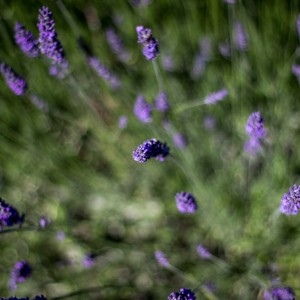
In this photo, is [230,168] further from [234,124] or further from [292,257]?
[292,257]

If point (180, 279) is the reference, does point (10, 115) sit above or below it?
above

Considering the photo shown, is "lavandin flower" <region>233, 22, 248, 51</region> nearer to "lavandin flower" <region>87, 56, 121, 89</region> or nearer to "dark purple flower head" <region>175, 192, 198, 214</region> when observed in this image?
"lavandin flower" <region>87, 56, 121, 89</region>

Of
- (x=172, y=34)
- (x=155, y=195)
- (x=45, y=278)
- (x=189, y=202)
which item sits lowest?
(x=189, y=202)

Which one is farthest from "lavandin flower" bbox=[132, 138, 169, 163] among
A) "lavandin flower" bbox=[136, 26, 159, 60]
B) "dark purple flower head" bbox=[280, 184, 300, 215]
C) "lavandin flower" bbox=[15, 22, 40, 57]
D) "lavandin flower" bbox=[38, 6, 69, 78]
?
"lavandin flower" bbox=[15, 22, 40, 57]

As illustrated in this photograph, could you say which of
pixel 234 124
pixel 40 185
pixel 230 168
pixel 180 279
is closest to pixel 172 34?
pixel 234 124

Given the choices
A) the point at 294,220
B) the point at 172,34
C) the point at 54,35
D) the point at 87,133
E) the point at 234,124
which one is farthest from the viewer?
the point at 87,133

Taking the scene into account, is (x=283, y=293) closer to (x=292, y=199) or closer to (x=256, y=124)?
(x=292, y=199)

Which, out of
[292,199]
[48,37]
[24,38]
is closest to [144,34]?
[48,37]
